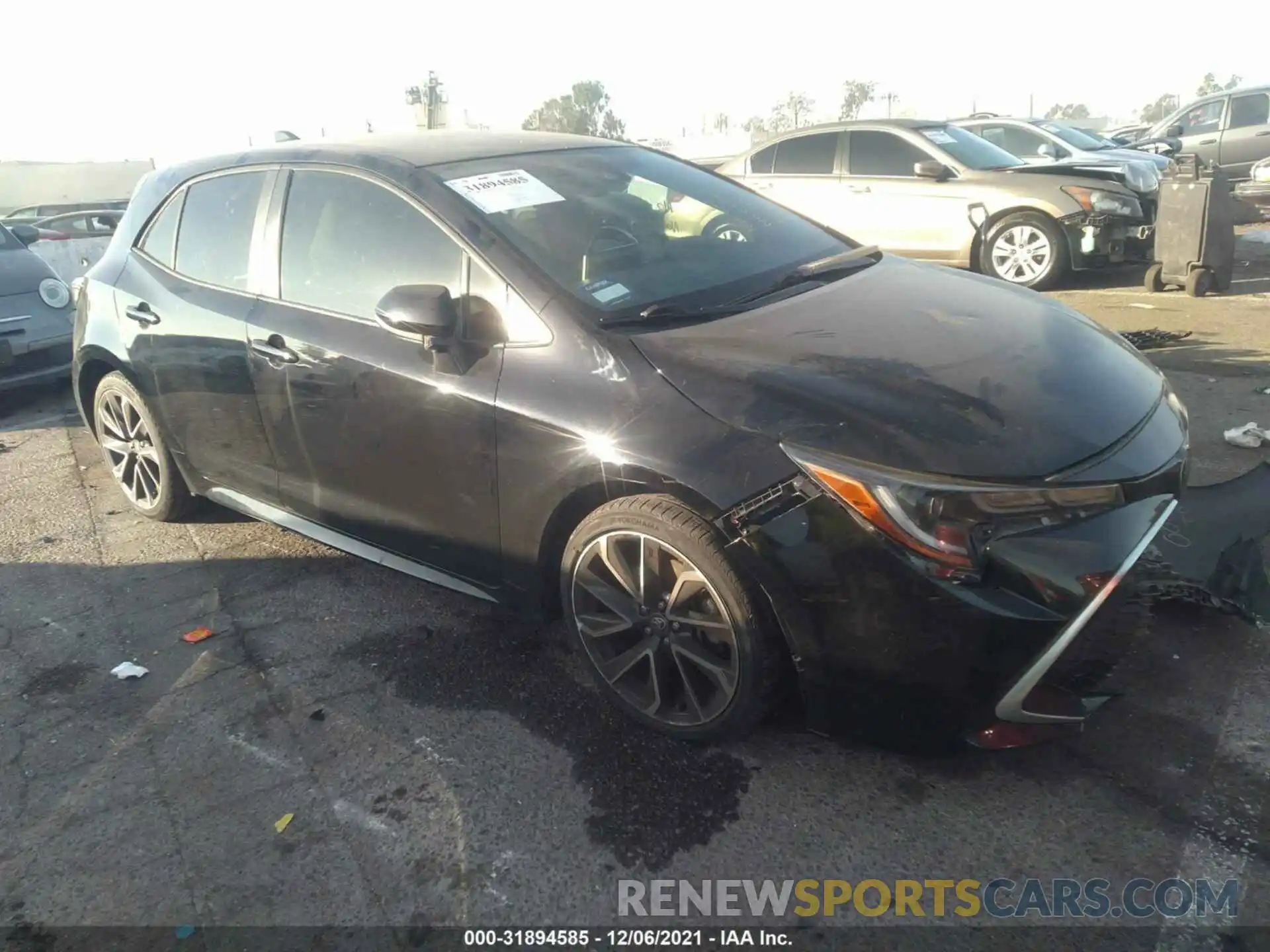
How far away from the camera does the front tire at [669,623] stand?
247 centimetres

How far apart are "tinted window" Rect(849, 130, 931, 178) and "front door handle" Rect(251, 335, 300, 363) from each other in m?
7.41

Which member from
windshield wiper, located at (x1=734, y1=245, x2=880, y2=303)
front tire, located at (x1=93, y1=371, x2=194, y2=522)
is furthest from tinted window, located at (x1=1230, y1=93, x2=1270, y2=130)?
front tire, located at (x1=93, y1=371, x2=194, y2=522)

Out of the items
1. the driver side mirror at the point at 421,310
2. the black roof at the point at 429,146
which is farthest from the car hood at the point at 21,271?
the driver side mirror at the point at 421,310

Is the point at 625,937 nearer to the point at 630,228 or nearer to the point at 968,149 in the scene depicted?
the point at 630,228

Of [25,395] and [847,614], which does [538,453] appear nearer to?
[847,614]

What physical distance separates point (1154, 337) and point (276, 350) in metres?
5.89

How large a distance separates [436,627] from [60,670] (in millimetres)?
1363

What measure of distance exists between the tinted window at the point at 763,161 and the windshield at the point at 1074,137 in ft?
16.0

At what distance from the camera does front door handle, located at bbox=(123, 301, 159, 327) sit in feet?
13.4

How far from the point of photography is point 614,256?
3143 millimetres

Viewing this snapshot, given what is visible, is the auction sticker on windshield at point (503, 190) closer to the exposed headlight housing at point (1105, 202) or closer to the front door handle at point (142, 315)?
the front door handle at point (142, 315)

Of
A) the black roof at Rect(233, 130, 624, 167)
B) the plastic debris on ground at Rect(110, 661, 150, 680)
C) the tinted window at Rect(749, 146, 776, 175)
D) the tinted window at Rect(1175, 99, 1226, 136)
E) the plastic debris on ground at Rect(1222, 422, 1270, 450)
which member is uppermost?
the tinted window at Rect(1175, 99, 1226, 136)

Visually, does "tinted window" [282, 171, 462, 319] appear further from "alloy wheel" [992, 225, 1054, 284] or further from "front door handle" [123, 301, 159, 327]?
"alloy wheel" [992, 225, 1054, 284]

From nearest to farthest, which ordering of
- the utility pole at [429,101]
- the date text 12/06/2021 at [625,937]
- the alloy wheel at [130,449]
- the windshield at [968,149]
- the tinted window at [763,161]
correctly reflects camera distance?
the date text 12/06/2021 at [625,937], the alloy wheel at [130,449], the windshield at [968,149], the tinted window at [763,161], the utility pole at [429,101]
